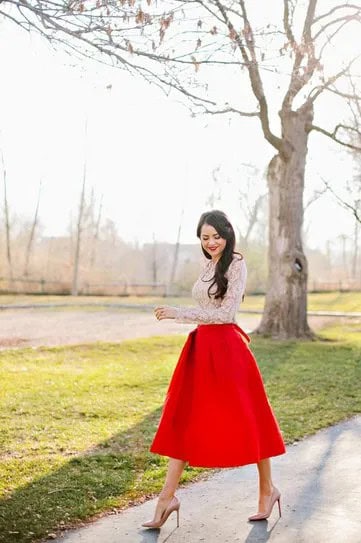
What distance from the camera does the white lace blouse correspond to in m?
4.48

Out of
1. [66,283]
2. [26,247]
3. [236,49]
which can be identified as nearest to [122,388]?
[236,49]

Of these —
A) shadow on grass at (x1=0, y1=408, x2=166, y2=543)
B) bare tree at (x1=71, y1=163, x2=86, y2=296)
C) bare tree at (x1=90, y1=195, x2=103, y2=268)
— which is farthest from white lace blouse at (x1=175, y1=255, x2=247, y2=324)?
bare tree at (x1=90, y1=195, x2=103, y2=268)

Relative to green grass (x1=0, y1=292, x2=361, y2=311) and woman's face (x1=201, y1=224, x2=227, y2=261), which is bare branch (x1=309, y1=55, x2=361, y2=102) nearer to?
woman's face (x1=201, y1=224, x2=227, y2=261)

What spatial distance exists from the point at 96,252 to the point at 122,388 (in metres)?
40.0

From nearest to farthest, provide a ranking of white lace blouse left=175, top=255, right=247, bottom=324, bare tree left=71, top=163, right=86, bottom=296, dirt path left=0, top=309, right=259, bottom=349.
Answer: white lace blouse left=175, top=255, right=247, bottom=324
dirt path left=0, top=309, right=259, bottom=349
bare tree left=71, top=163, right=86, bottom=296

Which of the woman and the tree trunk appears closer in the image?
the woman

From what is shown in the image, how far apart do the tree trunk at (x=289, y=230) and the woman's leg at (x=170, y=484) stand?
12.0m

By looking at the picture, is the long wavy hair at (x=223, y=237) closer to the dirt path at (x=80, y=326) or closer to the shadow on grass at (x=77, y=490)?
the shadow on grass at (x=77, y=490)

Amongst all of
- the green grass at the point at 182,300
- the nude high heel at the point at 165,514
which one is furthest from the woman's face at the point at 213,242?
the green grass at the point at 182,300

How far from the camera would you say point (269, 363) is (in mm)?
12750

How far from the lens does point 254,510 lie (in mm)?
4918

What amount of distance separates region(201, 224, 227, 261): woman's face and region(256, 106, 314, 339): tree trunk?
1182cm

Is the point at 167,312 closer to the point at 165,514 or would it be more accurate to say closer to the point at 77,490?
the point at 165,514

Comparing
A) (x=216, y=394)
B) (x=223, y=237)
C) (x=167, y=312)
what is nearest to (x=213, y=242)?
(x=223, y=237)
